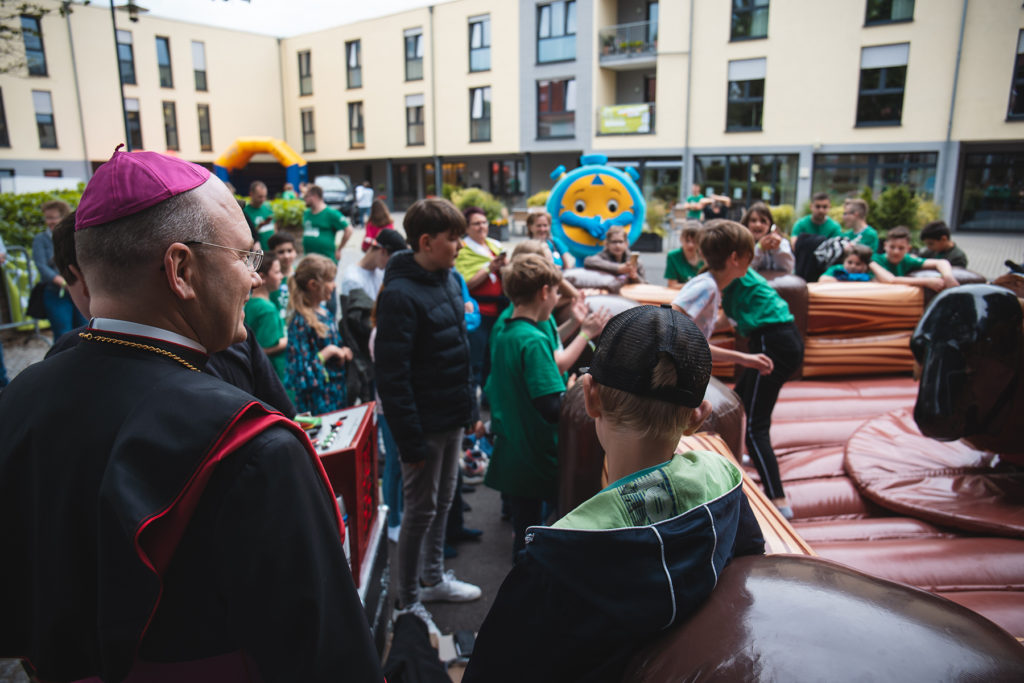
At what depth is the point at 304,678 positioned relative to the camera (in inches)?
37.9

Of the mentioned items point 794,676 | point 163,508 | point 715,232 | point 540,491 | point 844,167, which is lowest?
point 540,491

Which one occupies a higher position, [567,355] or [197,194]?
[197,194]

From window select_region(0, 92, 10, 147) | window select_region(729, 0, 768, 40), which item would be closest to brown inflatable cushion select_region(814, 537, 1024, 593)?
window select_region(0, 92, 10, 147)

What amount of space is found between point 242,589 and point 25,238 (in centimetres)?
972

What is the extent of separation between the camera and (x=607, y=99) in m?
24.2

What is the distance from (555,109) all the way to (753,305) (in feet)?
75.2

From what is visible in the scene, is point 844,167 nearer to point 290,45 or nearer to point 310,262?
point 310,262

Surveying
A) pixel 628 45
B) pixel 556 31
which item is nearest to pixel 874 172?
pixel 628 45

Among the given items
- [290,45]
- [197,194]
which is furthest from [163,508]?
[290,45]

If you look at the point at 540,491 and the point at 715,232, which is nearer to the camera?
the point at 540,491

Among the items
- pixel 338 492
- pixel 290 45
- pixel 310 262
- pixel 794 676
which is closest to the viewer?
pixel 794 676

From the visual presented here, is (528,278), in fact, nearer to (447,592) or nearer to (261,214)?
(447,592)

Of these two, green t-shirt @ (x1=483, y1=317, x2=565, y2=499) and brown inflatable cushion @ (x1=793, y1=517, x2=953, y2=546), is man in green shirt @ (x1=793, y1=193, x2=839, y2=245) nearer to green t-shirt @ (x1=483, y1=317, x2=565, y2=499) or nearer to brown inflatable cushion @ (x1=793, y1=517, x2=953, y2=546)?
brown inflatable cushion @ (x1=793, y1=517, x2=953, y2=546)

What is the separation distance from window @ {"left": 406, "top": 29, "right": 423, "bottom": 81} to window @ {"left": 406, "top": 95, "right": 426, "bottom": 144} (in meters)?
→ 1.16
